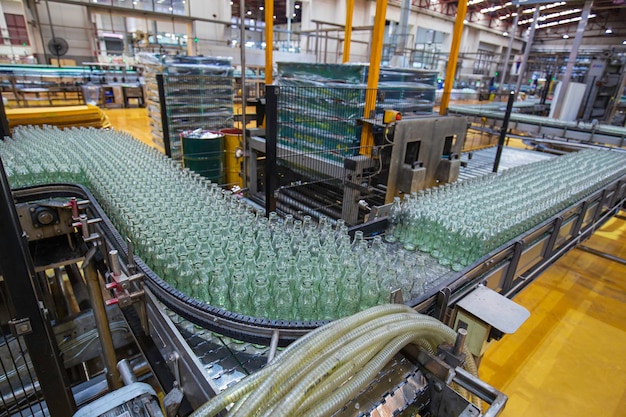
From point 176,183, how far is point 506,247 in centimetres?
199

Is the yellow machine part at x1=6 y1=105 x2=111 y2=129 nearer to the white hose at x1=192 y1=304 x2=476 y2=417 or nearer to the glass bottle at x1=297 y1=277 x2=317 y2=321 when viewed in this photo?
the glass bottle at x1=297 y1=277 x2=317 y2=321

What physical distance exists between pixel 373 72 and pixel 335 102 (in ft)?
1.70

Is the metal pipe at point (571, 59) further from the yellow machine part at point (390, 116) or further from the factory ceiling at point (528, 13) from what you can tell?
the factory ceiling at point (528, 13)

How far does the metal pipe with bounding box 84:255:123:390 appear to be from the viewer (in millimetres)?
2070

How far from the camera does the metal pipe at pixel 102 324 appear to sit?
207cm

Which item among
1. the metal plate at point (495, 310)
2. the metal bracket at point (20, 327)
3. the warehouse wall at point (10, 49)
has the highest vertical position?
the warehouse wall at point (10, 49)

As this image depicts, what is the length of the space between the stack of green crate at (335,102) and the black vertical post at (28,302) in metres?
2.75

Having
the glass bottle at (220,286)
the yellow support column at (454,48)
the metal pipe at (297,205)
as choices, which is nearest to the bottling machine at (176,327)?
the glass bottle at (220,286)

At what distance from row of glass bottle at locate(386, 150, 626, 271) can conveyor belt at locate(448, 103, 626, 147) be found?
341cm

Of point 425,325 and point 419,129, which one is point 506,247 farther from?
point 419,129

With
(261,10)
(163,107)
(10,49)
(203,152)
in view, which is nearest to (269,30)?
(163,107)

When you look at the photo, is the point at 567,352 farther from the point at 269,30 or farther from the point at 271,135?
the point at 269,30

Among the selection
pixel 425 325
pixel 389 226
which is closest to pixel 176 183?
pixel 389 226

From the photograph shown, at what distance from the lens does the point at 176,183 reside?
2.20 metres
